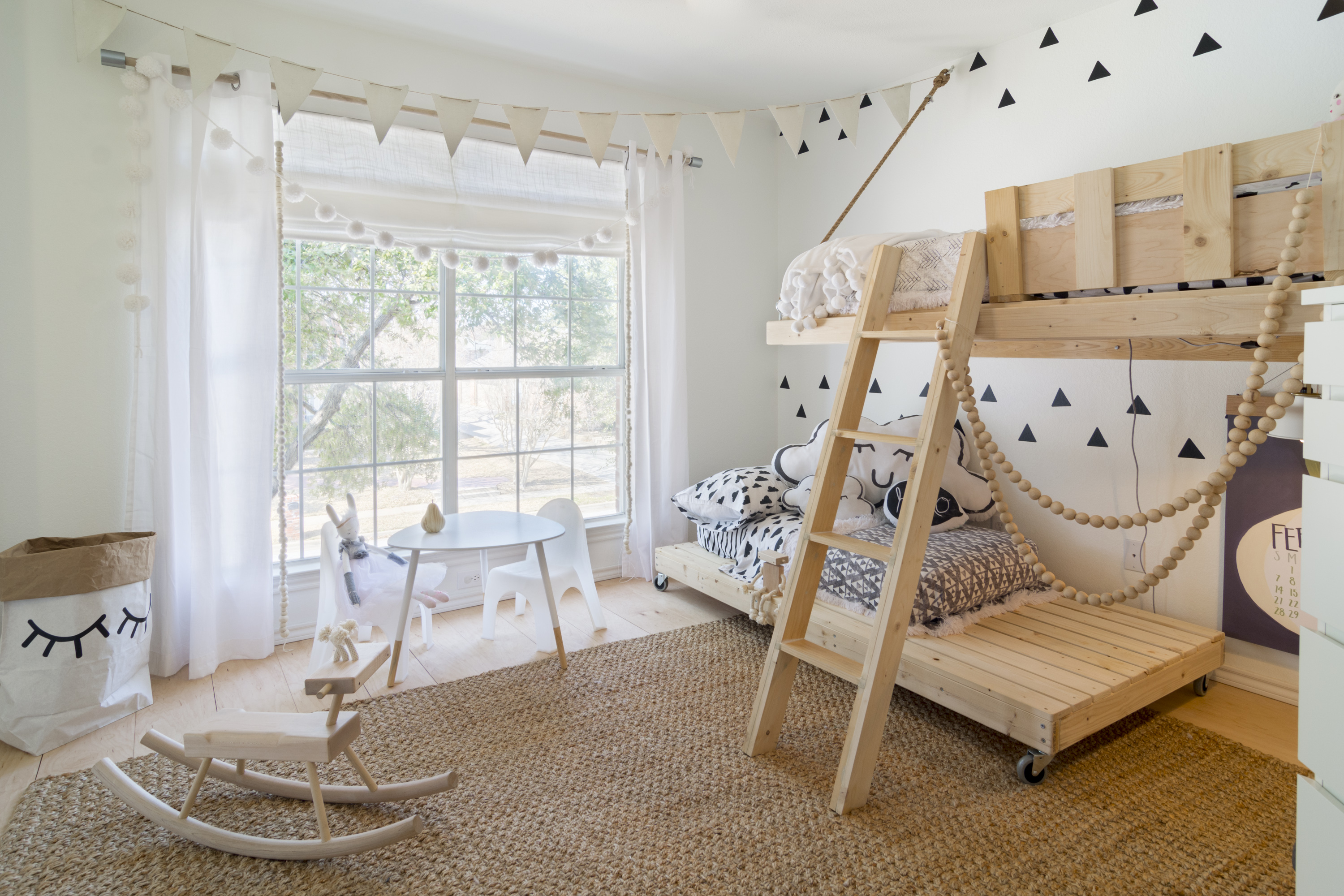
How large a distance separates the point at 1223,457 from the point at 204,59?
3024 mm

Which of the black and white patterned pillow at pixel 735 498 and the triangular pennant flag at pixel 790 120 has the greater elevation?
the triangular pennant flag at pixel 790 120

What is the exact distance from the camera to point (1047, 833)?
174 cm

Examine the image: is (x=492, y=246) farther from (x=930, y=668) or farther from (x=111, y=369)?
(x=930, y=668)

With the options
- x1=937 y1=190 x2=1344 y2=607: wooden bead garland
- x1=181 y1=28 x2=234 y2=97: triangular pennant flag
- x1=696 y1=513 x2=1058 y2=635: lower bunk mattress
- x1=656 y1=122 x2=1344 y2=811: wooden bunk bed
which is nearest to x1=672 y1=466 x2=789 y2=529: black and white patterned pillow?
x1=696 y1=513 x2=1058 y2=635: lower bunk mattress

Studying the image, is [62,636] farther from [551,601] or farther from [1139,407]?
[1139,407]

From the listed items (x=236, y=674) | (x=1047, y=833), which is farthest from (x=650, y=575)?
(x=1047, y=833)

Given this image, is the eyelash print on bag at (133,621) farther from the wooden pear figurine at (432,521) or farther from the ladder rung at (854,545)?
the ladder rung at (854,545)

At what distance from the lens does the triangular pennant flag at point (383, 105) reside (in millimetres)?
2641

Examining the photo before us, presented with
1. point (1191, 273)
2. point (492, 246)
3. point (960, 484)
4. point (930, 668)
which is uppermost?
point (492, 246)

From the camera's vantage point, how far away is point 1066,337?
1.69 meters

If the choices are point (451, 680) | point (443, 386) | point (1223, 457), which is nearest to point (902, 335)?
point (1223, 457)

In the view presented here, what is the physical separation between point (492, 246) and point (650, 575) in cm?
170

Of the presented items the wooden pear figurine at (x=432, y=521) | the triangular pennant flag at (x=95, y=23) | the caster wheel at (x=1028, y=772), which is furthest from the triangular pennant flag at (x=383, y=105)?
the caster wheel at (x=1028, y=772)

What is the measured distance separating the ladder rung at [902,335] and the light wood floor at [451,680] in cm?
147
